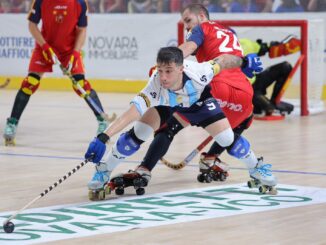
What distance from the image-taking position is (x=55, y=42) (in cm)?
839

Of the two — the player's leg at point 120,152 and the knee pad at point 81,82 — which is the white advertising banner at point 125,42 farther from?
the player's leg at point 120,152

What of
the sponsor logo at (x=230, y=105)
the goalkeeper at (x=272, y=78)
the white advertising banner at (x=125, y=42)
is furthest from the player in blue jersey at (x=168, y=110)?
the white advertising banner at (x=125, y=42)

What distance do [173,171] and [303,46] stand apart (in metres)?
4.20

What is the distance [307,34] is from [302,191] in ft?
16.5

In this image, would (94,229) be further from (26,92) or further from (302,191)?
(26,92)

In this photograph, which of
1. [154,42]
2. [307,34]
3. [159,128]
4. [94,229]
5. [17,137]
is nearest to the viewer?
[94,229]

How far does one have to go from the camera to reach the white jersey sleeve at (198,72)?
5.46 metres

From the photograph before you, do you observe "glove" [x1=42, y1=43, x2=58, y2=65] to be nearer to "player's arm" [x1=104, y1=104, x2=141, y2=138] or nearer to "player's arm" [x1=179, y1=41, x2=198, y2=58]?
"player's arm" [x1=179, y1=41, x2=198, y2=58]

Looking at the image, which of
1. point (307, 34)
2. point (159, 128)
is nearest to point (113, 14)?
point (307, 34)

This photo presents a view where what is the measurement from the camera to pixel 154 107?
5723 millimetres

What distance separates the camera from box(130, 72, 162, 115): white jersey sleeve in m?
5.30

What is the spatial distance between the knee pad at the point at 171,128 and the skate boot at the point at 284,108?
4446 mm

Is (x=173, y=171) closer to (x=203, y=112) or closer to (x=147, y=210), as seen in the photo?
(x=203, y=112)

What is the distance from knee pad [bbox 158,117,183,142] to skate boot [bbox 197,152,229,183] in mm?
418
